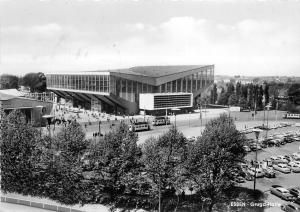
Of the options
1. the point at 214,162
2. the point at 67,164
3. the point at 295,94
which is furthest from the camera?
the point at 295,94

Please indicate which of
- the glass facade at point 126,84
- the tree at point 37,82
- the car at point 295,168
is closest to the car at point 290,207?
the car at point 295,168

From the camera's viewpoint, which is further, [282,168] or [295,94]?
[295,94]

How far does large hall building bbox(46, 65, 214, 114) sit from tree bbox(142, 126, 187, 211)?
1746 inches

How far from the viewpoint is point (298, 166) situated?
30.6 metres

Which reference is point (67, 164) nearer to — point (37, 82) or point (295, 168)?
point (295, 168)

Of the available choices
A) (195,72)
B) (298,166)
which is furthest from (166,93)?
(298,166)

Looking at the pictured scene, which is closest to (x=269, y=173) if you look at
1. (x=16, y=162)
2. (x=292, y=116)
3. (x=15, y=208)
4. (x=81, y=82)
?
(x=15, y=208)

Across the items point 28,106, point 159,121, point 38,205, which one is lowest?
point 38,205

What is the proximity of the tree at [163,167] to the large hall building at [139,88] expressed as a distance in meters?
44.3

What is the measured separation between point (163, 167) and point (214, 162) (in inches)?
134

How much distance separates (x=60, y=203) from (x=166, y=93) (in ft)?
164

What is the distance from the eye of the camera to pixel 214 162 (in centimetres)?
2025

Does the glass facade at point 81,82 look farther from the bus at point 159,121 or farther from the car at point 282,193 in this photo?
the car at point 282,193

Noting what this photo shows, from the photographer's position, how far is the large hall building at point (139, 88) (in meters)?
68.1
